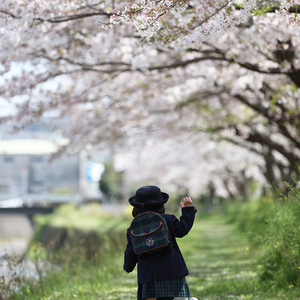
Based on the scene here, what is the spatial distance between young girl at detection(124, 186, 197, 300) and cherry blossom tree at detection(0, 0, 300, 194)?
1517 millimetres

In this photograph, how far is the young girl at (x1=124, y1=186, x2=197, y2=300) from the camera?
303cm

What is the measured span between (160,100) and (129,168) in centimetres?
2021

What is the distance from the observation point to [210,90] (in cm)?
1027

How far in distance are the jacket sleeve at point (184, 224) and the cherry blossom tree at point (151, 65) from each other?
5.33ft

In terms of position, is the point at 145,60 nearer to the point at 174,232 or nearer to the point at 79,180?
the point at 174,232

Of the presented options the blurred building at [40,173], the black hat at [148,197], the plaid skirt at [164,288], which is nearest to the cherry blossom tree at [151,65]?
the black hat at [148,197]

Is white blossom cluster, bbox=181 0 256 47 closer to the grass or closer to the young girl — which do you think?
the young girl

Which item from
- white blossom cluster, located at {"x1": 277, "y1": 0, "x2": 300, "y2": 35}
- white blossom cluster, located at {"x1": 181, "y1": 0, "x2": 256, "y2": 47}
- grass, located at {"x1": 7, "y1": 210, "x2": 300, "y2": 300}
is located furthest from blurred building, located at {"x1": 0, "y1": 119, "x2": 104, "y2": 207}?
white blossom cluster, located at {"x1": 277, "y1": 0, "x2": 300, "y2": 35}

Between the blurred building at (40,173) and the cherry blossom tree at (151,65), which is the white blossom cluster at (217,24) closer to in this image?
the cherry blossom tree at (151,65)

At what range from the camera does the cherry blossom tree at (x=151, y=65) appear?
4.57 meters

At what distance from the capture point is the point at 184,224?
9.99ft

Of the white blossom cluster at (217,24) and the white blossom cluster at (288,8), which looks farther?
the white blossom cluster at (217,24)

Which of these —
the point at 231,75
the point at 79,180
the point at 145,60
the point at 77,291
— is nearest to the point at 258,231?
the point at 77,291

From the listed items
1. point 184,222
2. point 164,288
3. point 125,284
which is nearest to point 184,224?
point 184,222
